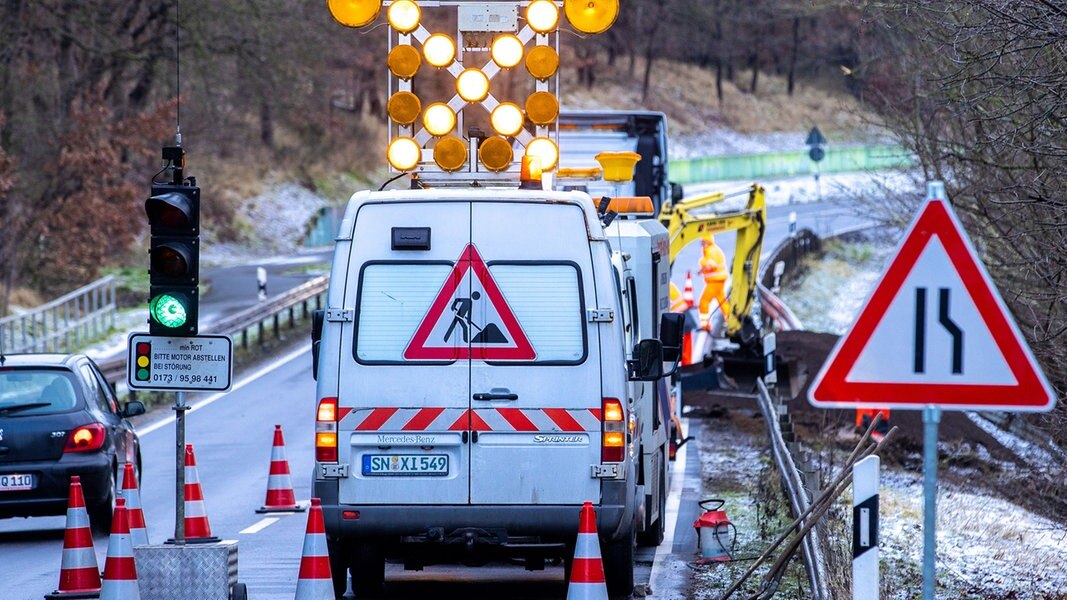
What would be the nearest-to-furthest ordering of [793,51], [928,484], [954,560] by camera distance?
[928,484] < [954,560] < [793,51]

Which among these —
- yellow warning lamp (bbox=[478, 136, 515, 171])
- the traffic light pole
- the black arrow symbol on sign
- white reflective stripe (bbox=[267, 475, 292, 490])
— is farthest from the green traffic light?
white reflective stripe (bbox=[267, 475, 292, 490])

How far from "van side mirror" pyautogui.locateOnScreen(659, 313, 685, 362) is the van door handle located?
1.37m

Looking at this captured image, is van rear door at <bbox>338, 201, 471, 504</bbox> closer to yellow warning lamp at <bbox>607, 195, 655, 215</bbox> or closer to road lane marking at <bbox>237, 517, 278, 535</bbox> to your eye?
road lane marking at <bbox>237, 517, 278, 535</bbox>

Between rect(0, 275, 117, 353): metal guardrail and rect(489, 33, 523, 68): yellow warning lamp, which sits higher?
rect(489, 33, 523, 68): yellow warning lamp

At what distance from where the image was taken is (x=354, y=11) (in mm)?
12570

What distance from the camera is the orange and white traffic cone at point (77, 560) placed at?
10.7 m

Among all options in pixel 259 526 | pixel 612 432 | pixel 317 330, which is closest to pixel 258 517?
pixel 259 526

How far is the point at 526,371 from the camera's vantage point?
10375 mm

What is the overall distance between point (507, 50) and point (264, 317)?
2186 cm

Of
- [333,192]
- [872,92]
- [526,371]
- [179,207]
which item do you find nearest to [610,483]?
[526,371]

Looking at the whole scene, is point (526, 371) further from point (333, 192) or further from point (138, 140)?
point (333, 192)

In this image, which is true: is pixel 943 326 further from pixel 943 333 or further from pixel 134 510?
A: pixel 134 510

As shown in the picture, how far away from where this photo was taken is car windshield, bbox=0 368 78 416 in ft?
47.3

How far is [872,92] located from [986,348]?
20.0 metres
